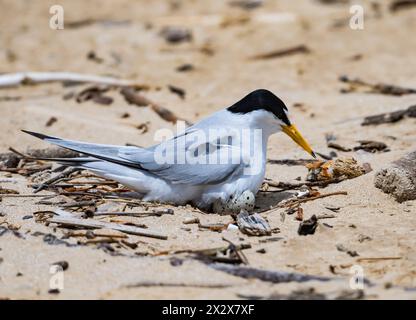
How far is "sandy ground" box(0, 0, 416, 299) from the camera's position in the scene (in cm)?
415

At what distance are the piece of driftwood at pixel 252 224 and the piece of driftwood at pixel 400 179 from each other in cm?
88

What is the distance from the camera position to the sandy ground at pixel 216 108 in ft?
13.6

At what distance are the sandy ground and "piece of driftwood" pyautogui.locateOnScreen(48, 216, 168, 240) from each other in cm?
8

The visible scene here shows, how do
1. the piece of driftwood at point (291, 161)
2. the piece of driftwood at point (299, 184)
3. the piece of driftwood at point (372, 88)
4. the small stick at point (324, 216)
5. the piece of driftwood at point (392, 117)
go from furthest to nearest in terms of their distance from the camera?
the piece of driftwood at point (372, 88) → the piece of driftwood at point (392, 117) → the piece of driftwood at point (291, 161) → the piece of driftwood at point (299, 184) → the small stick at point (324, 216)

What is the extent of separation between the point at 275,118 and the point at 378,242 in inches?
44.3

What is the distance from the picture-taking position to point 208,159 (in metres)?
5.08

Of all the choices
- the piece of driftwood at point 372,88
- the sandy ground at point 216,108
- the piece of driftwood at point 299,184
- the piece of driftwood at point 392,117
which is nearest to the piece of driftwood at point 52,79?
the sandy ground at point 216,108

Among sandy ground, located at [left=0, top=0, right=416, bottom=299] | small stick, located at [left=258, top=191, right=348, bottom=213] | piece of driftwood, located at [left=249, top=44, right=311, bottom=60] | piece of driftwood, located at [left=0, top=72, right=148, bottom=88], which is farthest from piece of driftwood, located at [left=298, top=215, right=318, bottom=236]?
piece of driftwood, located at [left=249, top=44, right=311, bottom=60]

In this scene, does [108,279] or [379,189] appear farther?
[379,189]

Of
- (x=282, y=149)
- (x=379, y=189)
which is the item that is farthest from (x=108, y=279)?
(x=282, y=149)

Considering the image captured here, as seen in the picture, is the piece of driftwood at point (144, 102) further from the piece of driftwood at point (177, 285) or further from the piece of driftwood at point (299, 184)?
the piece of driftwood at point (177, 285)
